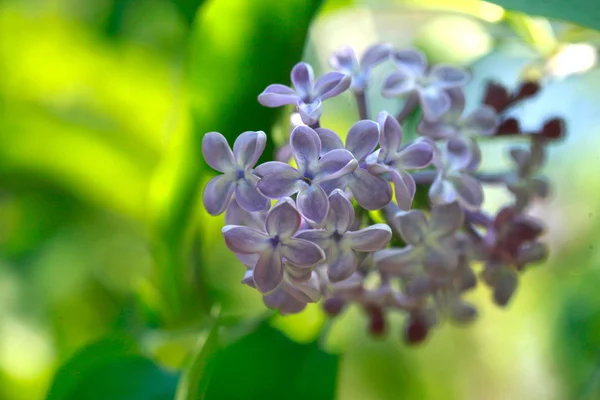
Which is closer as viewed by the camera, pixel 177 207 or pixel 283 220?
pixel 283 220

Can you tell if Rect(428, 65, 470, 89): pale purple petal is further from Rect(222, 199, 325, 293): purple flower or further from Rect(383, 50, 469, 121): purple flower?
Rect(222, 199, 325, 293): purple flower

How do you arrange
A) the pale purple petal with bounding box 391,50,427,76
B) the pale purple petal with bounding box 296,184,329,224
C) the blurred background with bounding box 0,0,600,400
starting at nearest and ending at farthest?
the pale purple petal with bounding box 296,184,329,224 → the pale purple petal with bounding box 391,50,427,76 → the blurred background with bounding box 0,0,600,400

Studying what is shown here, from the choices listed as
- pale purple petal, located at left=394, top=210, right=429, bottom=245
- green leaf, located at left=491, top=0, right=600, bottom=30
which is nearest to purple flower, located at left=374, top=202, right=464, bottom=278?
pale purple petal, located at left=394, top=210, right=429, bottom=245

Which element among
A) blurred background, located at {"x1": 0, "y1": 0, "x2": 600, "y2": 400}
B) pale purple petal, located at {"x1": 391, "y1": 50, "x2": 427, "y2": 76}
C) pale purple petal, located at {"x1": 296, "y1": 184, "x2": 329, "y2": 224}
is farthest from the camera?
blurred background, located at {"x1": 0, "y1": 0, "x2": 600, "y2": 400}

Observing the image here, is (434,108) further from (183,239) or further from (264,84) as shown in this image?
(183,239)

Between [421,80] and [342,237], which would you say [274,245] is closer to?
[342,237]

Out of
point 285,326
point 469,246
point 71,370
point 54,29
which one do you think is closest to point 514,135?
point 469,246

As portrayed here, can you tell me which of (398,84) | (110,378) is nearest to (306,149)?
(398,84)
